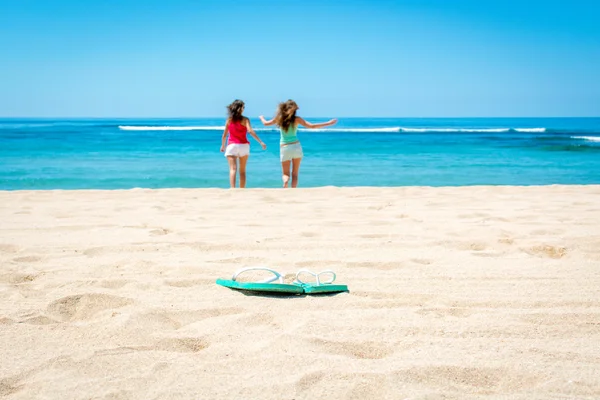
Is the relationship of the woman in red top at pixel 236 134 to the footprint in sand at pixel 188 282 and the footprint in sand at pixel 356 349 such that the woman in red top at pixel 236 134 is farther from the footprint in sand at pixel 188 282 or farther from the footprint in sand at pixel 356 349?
the footprint in sand at pixel 356 349

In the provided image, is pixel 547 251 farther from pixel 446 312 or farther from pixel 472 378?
pixel 472 378

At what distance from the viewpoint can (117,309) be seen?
8.87 ft

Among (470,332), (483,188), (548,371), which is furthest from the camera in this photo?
(483,188)

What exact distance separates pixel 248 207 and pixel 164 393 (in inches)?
162

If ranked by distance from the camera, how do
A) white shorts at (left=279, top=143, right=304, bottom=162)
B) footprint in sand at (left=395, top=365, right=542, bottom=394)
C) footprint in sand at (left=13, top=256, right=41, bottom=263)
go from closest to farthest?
footprint in sand at (left=395, top=365, right=542, bottom=394)
footprint in sand at (left=13, top=256, right=41, bottom=263)
white shorts at (left=279, top=143, right=304, bottom=162)

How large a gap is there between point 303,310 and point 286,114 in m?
6.46

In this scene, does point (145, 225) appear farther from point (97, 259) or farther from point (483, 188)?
point (483, 188)

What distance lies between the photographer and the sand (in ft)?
6.53

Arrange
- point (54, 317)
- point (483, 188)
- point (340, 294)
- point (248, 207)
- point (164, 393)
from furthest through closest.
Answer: point (483, 188) < point (248, 207) < point (340, 294) < point (54, 317) < point (164, 393)

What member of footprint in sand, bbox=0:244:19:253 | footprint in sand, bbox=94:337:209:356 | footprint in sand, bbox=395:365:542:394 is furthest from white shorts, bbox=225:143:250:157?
footprint in sand, bbox=395:365:542:394

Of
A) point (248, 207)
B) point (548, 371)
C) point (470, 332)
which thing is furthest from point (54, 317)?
point (248, 207)

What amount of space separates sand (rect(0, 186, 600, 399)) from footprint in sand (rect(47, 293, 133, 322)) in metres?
0.01

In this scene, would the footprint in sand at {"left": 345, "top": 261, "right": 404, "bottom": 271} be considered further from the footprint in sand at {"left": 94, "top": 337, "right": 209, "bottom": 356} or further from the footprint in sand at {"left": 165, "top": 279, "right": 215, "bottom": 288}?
the footprint in sand at {"left": 94, "top": 337, "right": 209, "bottom": 356}

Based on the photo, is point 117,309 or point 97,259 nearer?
point 117,309
